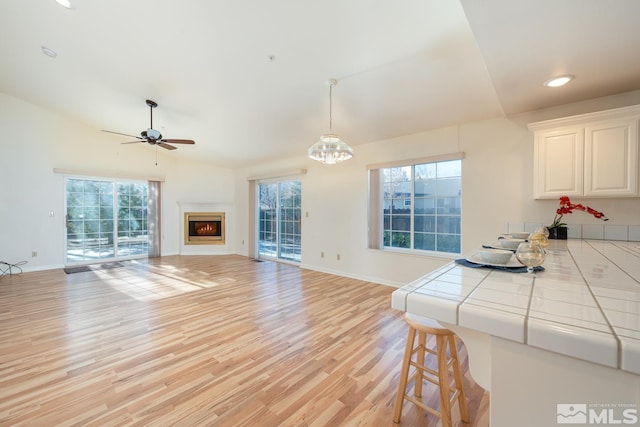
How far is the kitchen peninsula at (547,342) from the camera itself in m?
0.57

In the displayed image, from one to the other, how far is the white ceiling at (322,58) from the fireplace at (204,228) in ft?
11.0

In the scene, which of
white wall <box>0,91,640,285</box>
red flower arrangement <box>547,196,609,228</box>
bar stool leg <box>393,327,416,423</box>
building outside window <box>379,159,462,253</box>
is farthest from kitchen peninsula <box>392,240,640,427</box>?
building outside window <box>379,159,462,253</box>

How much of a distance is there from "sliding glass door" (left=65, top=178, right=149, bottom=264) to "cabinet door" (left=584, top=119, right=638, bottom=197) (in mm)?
8229

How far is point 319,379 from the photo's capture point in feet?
6.31

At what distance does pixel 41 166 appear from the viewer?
5.29 meters

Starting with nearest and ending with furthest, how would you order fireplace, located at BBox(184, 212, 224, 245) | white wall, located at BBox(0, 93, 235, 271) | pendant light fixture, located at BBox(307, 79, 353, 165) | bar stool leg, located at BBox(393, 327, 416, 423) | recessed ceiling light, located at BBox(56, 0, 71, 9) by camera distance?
bar stool leg, located at BBox(393, 327, 416, 423) < recessed ceiling light, located at BBox(56, 0, 71, 9) < pendant light fixture, located at BBox(307, 79, 353, 165) < white wall, located at BBox(0, 93, 235, 271) < fireplace, located at BBox(184, 212, 224, 245)

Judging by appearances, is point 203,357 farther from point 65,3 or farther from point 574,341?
point 65,3

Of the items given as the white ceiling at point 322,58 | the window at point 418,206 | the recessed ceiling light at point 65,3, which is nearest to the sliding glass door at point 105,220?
the white ceiling at point 322,58

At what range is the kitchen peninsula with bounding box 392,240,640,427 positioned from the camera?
567mm

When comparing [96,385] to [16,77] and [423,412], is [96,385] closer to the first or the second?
[423,412]

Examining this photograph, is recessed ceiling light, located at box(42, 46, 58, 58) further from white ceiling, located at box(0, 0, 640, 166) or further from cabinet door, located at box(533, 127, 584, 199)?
cabinet door, located at box(533, 127, 584, 199)

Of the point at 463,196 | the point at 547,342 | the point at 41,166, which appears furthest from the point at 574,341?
the point at 41,166

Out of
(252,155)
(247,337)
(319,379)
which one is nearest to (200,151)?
(252,155)

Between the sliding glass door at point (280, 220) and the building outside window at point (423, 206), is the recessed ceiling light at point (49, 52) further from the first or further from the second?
the building outside window at point (423, 206)
